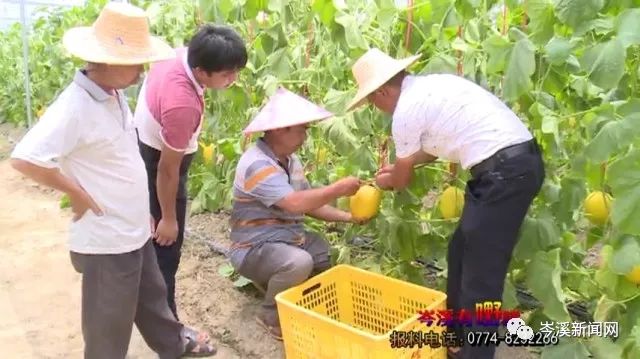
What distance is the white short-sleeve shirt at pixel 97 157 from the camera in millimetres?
2020

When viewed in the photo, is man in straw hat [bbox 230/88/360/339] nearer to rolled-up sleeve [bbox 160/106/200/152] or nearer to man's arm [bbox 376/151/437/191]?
man's arm [bbox 376/151/437/191]

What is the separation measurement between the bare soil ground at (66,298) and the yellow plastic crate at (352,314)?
34 cm

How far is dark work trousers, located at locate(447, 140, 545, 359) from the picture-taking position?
7.34 feet

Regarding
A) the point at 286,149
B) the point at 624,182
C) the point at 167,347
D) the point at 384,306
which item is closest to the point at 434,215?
the point at 384,306

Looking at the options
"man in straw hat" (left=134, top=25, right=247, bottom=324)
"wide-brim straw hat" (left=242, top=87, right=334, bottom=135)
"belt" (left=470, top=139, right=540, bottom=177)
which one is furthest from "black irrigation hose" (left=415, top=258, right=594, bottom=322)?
"man in straw hat" (left=134, top=25, right=247, bottom=324)

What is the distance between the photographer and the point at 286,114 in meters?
2.75

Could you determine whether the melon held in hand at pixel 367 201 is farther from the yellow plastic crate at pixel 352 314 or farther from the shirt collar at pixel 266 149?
the shirt collar at pixel 266 149

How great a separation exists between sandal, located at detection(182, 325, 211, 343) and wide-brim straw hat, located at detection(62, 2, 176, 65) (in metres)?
1.28

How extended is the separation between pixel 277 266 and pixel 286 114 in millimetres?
649

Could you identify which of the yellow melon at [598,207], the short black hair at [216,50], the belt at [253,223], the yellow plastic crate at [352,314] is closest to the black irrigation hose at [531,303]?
the yellow plastic crate at [352,314]

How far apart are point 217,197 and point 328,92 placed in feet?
5.43

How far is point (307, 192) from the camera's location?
2.71m

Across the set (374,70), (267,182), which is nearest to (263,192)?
(267,182)

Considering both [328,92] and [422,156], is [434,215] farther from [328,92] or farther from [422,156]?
[328,92]
